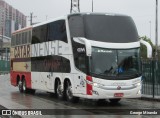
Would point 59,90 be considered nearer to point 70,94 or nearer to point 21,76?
point 70,94

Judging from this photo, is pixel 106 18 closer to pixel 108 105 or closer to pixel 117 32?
pixel 117 32

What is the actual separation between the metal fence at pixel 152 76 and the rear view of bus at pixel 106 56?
11.7ft

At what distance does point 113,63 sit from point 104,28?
59.0 inches

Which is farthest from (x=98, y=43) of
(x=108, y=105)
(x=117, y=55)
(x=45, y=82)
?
(x=45, y=82)

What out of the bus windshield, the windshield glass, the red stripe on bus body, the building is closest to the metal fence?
the bus windshield

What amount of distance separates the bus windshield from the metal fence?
3.52 metres

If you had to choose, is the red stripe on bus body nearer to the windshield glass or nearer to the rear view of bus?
the rear view of bus

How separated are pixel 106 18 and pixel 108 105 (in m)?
3.57

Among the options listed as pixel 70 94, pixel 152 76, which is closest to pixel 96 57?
pixel 70 94

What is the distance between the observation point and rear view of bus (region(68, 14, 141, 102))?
1570cm

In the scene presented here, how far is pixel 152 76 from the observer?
20234 mm

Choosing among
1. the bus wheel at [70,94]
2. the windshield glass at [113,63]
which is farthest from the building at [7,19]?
the windshield glass at [113,63]

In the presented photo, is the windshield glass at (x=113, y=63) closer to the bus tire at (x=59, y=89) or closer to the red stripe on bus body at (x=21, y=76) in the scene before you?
the bus tire at (x=59, y=89)

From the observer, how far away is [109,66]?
15.9 metres
